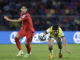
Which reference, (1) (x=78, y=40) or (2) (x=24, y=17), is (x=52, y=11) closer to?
(1) (x=78, y=40)

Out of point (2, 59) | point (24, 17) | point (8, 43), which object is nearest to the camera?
point (2, 59)

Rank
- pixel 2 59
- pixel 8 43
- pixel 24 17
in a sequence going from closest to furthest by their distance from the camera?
pixel 2 59 < pixel 24 17 < pixel 8 43

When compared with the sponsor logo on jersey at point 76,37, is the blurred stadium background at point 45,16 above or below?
above

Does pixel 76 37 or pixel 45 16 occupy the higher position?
pixel 45 16

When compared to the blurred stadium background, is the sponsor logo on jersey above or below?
below

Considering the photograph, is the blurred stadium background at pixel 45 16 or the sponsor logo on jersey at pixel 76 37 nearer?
the sponsor logo on jersey at pixel 76 37

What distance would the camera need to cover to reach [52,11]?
Result: 2445cm

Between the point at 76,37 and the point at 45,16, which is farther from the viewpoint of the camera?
the point at 45,16

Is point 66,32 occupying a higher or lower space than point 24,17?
lower

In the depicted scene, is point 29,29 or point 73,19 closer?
point 29,29

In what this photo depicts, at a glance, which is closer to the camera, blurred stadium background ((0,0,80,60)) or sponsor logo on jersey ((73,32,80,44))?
sponsor logo on jersey ((73,32,80,44))

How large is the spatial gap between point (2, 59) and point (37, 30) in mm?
9402

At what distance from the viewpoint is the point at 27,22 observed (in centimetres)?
1366

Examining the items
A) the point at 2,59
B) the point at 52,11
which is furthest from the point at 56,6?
the point at 2,59
